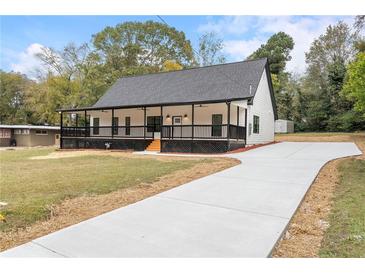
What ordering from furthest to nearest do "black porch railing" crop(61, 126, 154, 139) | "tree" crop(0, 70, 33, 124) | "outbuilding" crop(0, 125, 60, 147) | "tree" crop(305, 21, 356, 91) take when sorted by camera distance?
1. "tree" crop(0, 70, 33, 124)
2. "tree" crop(305, 21, 356, 91)
3. "outbuilding" crop(0, 125, 60, 147)
4. "black porch railing" crop(61, 126, 154, 139)

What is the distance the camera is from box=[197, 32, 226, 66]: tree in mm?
33625

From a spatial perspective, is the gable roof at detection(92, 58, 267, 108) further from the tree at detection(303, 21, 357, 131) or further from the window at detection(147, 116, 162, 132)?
the tree at detection(303, 21, 357, 131)

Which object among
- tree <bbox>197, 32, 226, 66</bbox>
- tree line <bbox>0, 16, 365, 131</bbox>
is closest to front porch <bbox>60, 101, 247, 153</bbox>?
tree line <bbox>0, 16, 365, 131</bbox>

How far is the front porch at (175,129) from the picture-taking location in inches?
571

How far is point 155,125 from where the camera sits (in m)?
18.9

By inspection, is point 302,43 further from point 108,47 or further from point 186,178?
point 186,178

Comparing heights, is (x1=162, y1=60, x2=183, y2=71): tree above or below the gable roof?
above

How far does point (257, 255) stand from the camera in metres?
2.85

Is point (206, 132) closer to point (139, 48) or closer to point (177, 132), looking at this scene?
point (177, 132)

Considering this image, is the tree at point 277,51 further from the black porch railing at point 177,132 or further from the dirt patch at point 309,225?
the dirt patch at point 309,225

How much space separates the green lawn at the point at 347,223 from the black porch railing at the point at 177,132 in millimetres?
8073

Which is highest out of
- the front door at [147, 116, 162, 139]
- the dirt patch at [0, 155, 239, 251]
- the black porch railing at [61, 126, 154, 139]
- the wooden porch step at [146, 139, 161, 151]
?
the front door at [147, 116, 162, 139]

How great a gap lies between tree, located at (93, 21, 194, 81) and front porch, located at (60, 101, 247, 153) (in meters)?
12.1
